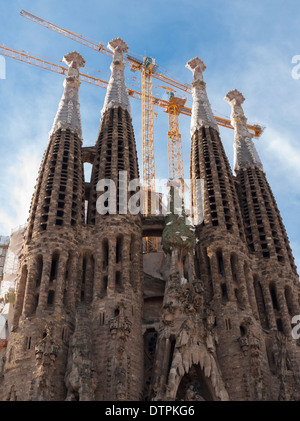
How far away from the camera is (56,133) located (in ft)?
136

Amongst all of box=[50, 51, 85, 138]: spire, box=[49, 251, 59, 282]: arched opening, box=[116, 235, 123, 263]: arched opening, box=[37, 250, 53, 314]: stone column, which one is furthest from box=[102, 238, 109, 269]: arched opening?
box=[50, 51, 85, 138]: spire

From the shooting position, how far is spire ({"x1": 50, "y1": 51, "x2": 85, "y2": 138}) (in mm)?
42312

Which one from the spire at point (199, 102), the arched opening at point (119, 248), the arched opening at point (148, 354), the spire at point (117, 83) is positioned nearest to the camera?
the arched opening at point (148, 354)

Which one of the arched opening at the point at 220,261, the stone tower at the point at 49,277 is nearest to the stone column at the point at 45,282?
the stone tower at the point at 49,277

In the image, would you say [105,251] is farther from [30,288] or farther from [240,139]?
[240,139]

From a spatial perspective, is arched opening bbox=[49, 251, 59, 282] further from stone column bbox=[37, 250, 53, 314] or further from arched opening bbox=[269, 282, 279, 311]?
arched opening bbox=[269, 282, 279, 311]

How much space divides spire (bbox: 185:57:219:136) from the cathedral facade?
11.1ft

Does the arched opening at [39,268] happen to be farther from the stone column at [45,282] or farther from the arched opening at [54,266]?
the arched opening at [54,266]

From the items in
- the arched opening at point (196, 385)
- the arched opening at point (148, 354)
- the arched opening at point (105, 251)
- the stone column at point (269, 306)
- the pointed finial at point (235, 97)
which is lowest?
the arched opening at point (196, 385)

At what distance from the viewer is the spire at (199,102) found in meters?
48.0

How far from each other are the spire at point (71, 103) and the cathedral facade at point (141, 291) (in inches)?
5.3

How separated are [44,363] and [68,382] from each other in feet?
4.84

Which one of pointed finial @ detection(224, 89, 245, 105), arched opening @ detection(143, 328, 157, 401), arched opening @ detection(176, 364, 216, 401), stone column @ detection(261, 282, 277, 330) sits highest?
pointed finial @ detection(224, 89, 245, 105)

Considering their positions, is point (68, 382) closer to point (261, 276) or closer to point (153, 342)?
point (153, 342)
